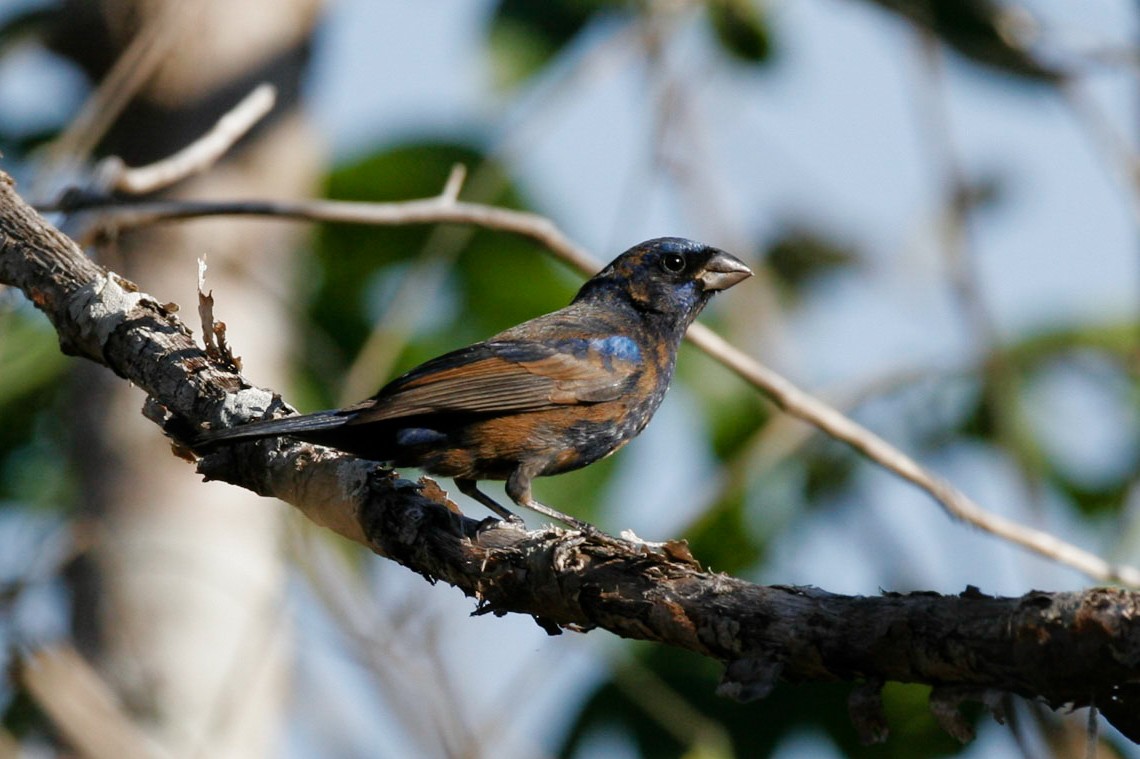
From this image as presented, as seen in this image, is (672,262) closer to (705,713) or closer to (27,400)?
(705,713)

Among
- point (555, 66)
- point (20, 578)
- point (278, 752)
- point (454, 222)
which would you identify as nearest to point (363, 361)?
point (454, 222)

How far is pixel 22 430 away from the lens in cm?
677

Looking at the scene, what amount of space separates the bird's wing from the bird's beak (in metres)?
0.53

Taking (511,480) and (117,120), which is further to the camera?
(117,120)

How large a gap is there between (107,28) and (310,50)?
2.96ft

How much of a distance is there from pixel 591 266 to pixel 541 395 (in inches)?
19.6

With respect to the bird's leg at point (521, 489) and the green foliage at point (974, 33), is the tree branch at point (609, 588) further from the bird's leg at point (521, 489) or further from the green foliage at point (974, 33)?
the green foliage at point (974, 33)

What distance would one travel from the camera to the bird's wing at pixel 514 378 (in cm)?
387

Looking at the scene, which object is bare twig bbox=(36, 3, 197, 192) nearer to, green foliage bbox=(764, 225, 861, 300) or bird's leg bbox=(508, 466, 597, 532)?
bird's leg bbox=(508, 466, 597, 532)

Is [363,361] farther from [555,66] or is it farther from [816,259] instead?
[816,259]

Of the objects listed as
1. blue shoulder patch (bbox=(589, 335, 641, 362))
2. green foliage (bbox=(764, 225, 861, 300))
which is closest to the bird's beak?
blue shoulder patch (bbox=(589, 335, 641, 362))

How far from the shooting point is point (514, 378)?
423 centimetres

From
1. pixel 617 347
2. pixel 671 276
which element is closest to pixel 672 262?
pixel 671 276

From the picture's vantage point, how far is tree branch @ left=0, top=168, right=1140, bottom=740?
193 centimetres
